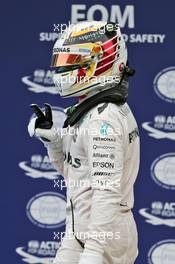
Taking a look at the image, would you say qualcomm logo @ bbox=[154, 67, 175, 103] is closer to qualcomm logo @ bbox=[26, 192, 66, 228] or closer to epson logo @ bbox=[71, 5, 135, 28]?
epson logo @ bbox=[71, 5, 135, 28]

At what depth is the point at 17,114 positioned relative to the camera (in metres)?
3.76

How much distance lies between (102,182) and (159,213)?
1.62m

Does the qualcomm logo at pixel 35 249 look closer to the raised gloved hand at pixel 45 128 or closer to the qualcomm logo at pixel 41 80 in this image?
the qualcomm logo at pixel 41 80

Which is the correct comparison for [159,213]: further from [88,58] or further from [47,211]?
[88,58]

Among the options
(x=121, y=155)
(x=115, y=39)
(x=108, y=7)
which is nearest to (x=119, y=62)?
(x=115, y=39)

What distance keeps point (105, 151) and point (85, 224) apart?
0.90 ft

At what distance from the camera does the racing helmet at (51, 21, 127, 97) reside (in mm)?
2371

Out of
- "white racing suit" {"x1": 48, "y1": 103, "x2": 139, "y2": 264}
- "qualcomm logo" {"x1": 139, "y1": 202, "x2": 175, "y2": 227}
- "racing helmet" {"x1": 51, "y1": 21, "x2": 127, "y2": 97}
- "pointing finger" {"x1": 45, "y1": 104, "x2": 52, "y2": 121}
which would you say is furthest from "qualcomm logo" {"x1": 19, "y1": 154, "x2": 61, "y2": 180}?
"racing helmet" {"x1": 51, "y1": 21, "x2": 127, "y2": 97}

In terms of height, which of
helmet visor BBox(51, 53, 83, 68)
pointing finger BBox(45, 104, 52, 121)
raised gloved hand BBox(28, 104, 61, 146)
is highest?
helmet visor BBox(51, 53, 83, 68)

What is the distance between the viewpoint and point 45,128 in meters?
2.62

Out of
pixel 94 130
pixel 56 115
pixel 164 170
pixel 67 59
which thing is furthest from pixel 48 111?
pixel 164 170

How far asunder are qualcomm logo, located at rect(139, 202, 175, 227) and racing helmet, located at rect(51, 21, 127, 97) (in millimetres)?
1440

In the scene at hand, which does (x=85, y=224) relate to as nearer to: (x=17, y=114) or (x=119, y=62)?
(x=119, y=62)

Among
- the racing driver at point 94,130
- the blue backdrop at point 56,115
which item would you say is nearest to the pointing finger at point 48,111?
the racing driver at point 94,130
